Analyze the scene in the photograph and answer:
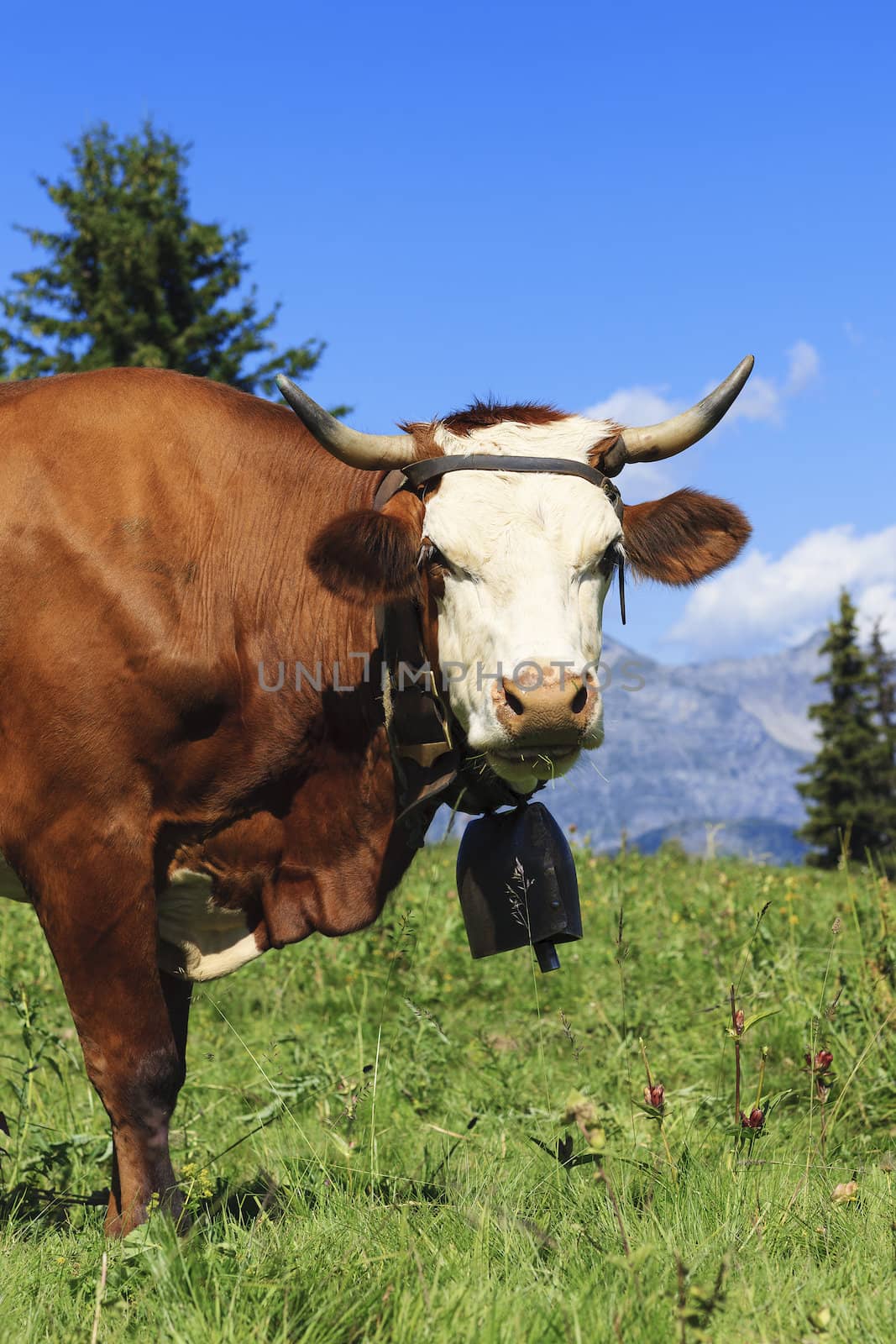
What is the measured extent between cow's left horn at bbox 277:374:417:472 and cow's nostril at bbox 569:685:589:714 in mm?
1192

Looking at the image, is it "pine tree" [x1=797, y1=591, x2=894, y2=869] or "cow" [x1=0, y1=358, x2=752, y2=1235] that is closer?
"cow" [x1=0, y1=358, x2=752, y2=1235]

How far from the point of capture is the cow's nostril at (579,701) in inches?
137

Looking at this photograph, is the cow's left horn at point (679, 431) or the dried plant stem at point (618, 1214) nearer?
the dried plant stem at point (618, 1214)

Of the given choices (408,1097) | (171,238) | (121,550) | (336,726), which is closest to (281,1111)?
(408,1097)

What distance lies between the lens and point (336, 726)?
429 cm

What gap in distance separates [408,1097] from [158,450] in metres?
2.87

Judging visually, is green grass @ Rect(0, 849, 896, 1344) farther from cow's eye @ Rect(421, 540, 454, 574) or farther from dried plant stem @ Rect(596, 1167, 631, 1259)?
cow's eye @ Rect(421, 540, 454, 574)

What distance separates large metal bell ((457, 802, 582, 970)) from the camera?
4.44 meters

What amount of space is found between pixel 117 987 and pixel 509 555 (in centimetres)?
185

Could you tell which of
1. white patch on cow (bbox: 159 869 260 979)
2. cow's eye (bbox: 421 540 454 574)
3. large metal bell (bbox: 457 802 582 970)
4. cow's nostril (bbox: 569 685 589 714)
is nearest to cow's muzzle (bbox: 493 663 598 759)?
cow's nostril (bbox: 569 685 589 714)

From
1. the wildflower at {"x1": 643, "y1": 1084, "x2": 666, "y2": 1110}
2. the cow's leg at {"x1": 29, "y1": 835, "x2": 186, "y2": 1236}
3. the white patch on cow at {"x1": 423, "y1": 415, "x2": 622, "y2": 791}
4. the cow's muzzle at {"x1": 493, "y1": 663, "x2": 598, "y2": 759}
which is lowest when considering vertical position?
the wildflower at {"x1": 643, "y1": 1084, "x2": 666, "y2": 1110}

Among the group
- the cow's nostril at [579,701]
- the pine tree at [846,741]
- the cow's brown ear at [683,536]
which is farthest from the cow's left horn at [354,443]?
the pine tree at [846,741]

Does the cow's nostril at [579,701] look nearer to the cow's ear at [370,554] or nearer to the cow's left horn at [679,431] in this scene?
the cow's ear at [370,554]

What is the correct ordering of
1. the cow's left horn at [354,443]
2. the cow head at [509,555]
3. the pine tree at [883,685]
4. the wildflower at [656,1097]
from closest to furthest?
the wildflower at [656,1097] → the cow head at [509,555] → the cow's left horn at [354,443] → the pine tree at [883,685]
